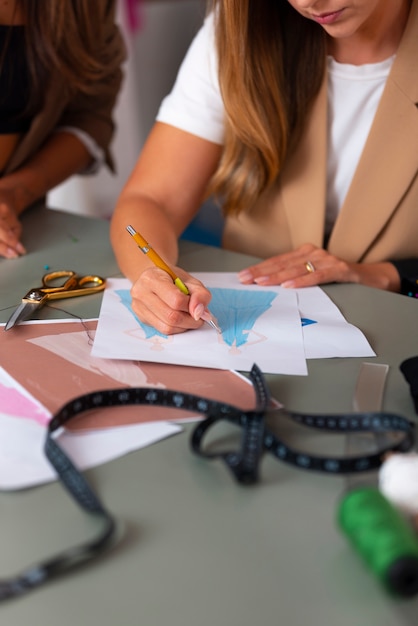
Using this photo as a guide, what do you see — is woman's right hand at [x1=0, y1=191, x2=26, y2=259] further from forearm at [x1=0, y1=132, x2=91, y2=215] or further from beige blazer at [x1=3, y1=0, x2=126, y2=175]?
beige blazer at [x1=3, y1=0, x2=126, y2=175]

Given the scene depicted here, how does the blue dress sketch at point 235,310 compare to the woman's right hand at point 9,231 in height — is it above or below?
above

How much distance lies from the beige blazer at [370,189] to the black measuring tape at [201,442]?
58 centimetres

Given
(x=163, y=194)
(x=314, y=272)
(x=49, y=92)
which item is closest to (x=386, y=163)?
(x=314, y=272)

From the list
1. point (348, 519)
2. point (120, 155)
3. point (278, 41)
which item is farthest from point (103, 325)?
point (120, 155)

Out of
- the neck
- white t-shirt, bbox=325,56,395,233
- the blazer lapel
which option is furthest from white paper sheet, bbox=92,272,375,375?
the neck

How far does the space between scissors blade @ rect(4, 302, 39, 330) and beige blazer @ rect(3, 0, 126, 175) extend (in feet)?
1.95

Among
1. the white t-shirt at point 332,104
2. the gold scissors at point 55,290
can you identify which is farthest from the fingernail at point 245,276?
the white t-shirt at point 332,104

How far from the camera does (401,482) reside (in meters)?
0.71

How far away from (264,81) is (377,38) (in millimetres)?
215

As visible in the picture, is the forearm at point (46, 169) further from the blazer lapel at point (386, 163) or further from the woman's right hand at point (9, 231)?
the blazer lapel at point (386, 163)

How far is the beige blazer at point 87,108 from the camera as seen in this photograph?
1.63 m

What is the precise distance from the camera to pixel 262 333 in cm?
108

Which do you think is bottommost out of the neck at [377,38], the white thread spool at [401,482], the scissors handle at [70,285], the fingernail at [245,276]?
the scissors handle at [70,285]

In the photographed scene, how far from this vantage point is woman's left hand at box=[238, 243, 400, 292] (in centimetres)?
125
